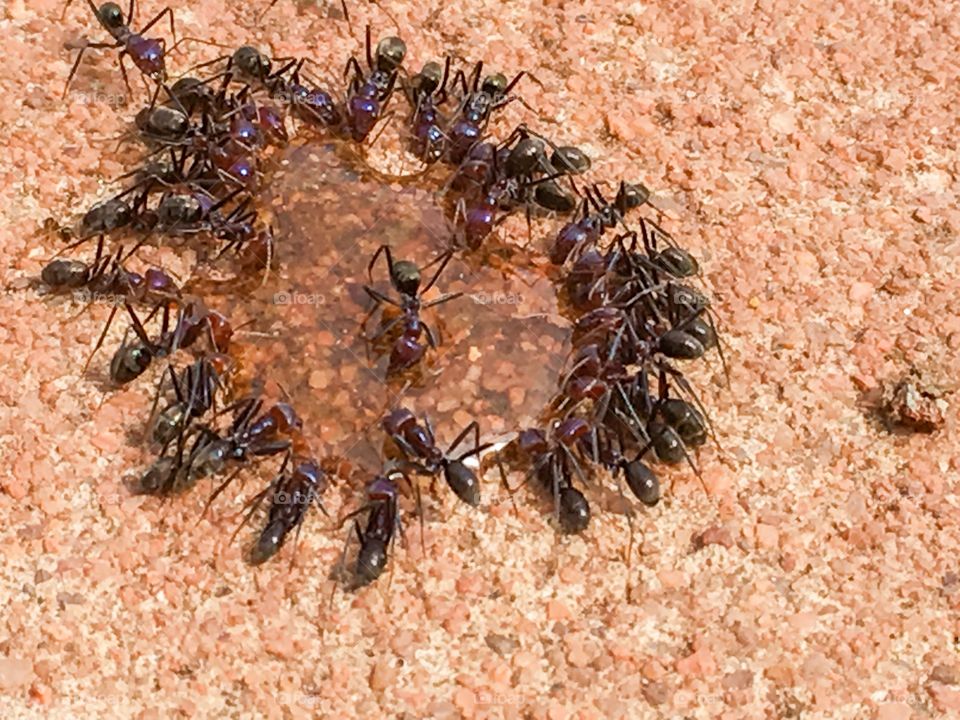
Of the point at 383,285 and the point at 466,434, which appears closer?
the point at 466,434

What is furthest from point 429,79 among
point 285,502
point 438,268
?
point 285,502

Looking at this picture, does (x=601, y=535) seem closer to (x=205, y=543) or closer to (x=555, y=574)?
(x=555, y=574)

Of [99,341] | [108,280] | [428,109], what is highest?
[428,109]

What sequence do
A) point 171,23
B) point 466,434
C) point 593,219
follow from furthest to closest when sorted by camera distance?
point 171,23
point 593,219
point 466,434

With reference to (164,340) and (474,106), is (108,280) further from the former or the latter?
(474,106)

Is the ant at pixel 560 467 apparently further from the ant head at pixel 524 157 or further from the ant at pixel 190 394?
the ant head at pixel 524 157

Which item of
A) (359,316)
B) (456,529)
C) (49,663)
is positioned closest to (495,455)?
(456,529)
